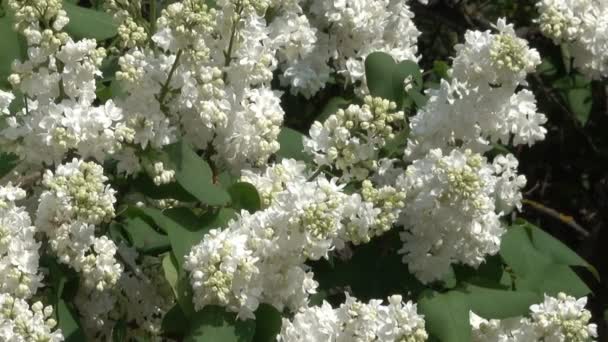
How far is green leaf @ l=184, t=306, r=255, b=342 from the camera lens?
261cm

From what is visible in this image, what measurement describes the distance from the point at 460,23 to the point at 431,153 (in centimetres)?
202

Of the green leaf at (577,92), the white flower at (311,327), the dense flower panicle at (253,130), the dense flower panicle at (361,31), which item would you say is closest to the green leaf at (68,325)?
A: the white flower at (311,327)

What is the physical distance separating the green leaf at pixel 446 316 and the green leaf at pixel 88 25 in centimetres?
103

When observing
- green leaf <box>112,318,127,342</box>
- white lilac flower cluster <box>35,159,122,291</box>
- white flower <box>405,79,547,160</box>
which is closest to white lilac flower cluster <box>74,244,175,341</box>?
green leaf <box>112,318,127,342</box>

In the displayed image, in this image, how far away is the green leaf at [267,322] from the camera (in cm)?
273

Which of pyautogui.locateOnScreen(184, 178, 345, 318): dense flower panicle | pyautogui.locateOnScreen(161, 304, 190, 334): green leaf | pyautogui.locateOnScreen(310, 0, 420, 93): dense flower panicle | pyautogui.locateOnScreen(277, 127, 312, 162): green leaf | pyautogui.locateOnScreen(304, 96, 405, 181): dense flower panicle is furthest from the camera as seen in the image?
pyautogui.locateOnScreen(310, 0, 420, 93): dense flower panicle

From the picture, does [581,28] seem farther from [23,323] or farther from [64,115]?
[23,323]

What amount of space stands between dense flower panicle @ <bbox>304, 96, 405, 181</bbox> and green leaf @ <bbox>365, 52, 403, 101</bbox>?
267 millimetres


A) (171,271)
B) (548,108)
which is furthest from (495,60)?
(548,108)

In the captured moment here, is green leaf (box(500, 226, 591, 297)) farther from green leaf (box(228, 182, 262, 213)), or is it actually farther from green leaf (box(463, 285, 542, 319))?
green leaf (box(228, 182, 262, 213))

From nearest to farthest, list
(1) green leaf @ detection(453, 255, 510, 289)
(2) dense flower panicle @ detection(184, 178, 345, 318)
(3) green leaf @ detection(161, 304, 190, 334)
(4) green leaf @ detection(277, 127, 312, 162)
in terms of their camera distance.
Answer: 1. (2) dense flower panicle @ detection(184, 178, 345, 318)
2. (3) green leaf @ detection(161, 304, 190, 334)
3. (1) green leaf @ detection(453, 255, 510, 289)
4. (4) green leaf @ detection(277, 127, 312, 162)

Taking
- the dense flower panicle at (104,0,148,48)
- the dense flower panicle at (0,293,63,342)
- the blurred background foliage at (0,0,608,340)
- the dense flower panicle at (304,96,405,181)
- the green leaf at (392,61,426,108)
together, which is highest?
the dense flower panicle at (104,0,148,48)

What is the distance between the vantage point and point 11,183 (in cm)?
280

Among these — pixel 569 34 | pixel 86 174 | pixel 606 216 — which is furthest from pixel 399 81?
pixel 606 216
